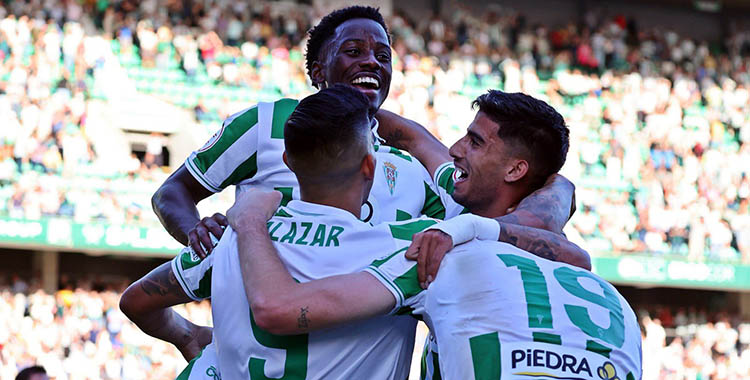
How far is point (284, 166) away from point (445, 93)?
636 inches

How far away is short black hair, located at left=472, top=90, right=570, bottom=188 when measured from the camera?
10.5 feet

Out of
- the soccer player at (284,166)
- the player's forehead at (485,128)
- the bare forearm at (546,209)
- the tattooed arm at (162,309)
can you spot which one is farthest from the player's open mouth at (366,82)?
the tattooed arm at (162,309)

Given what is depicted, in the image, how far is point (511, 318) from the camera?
2578mm

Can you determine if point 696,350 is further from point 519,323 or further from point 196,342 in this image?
point 519,323

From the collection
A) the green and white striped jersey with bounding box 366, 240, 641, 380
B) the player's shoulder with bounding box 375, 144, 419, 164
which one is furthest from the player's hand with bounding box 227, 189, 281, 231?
the player's shoulder with bounding box 375, 144, 419, 164

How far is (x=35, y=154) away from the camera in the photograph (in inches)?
619

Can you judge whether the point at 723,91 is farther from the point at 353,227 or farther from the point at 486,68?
the point at 353,227

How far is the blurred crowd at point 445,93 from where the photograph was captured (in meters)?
16.2

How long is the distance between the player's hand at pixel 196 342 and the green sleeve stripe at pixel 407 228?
121 centimetres

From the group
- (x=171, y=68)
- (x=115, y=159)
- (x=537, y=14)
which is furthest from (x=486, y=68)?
(x=115, y=159)

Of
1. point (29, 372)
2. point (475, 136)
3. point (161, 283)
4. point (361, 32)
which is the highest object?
point (361, 32)

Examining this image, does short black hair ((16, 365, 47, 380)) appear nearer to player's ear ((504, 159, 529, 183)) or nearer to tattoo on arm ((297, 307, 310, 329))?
player's ear ((504, 159, 529, 183))

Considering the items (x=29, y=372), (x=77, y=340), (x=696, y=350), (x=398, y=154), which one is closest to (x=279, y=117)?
(x=398, y=154)

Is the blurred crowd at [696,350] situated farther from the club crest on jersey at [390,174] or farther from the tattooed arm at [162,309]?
the tattooed arm at [162,309]
